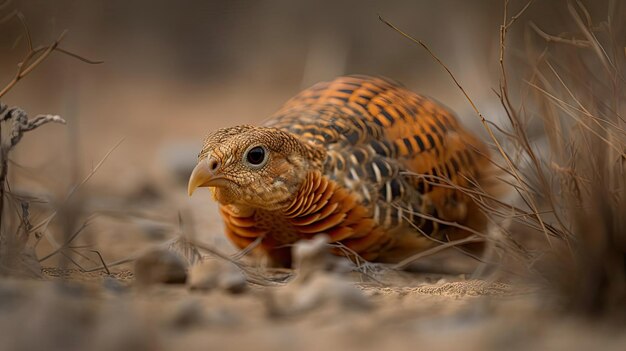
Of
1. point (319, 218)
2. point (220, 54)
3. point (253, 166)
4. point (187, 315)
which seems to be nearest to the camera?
point (187, 315)

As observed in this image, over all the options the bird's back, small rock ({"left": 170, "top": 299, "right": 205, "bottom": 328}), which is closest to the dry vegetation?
small rock ({"left": 170, "top": 299, "right": 205, "bottom": 328})

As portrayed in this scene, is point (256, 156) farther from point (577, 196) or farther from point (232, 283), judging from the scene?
point (577, 196)

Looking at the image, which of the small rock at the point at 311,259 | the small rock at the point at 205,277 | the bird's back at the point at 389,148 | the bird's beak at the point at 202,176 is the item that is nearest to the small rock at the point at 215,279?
the small rock at the point at 205,277

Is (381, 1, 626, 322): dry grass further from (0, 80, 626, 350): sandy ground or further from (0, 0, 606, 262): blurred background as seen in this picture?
(0, 0, 606, 262): blurred background

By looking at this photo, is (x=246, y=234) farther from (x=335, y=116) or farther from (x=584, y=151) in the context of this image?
(x=584, y=151)

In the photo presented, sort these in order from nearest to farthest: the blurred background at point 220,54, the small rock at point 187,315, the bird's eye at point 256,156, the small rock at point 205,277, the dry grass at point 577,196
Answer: the small rock at point 187,315
the dry grass at point 577,196
the small rock at point 205,277
the bird's eye at point 256,156
the blurred background at point 220,54

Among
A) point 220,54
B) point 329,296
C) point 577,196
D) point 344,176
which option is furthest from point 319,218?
point 220,54

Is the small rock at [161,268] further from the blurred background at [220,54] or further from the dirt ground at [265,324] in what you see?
the blurred background at [220,54]

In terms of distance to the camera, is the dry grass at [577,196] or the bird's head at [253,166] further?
the bird's head at [253,166]
